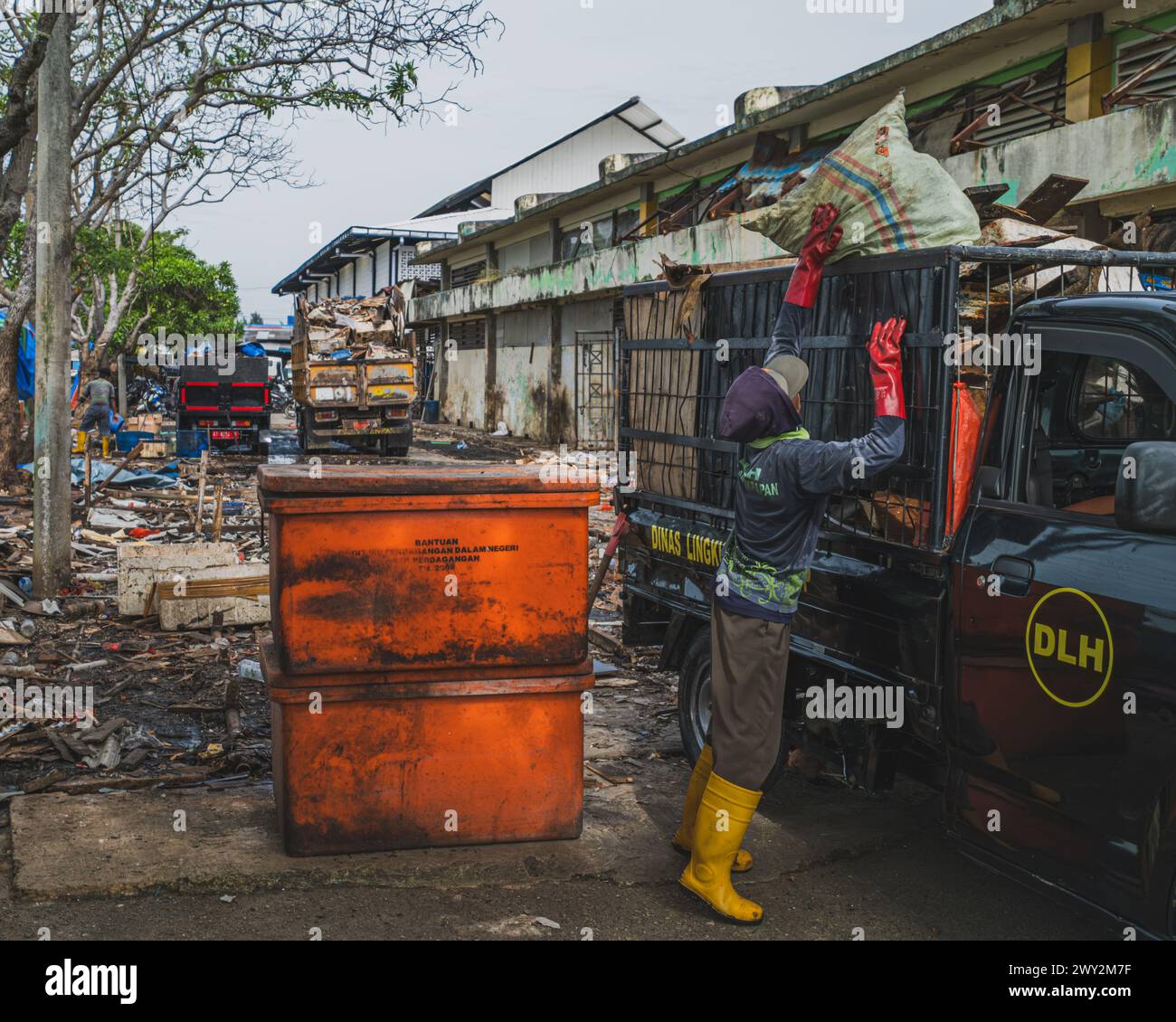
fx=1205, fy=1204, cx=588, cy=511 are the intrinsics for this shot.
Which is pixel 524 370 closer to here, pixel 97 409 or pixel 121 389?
pixel 121 389

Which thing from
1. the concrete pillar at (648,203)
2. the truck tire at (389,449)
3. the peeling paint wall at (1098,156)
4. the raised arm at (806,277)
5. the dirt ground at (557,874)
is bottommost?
the dirt ground at (557,874)

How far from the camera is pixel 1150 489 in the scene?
313 cm

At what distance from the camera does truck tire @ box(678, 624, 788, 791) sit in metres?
5.75

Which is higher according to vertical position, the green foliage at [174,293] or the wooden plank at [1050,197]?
the green foliage at [174,293]

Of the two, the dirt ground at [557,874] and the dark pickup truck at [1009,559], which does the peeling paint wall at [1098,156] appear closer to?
the dark pickup truck at [1009,559]

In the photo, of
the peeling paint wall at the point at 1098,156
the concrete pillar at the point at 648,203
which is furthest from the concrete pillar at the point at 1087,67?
the concrete pillar at the point at 648,203

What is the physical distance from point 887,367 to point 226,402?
22.3 metres

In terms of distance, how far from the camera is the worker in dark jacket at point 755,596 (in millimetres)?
4230

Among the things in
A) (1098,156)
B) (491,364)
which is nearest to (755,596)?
(1098,156)

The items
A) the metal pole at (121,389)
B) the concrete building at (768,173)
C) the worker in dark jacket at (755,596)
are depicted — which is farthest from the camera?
the metal pole at (121,389)

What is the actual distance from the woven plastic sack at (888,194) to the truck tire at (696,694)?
6.61 feet

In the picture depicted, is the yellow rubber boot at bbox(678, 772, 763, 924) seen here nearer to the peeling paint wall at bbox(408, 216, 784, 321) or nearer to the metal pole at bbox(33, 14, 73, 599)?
the metal pole at bbox(33, 14, 73, 599)

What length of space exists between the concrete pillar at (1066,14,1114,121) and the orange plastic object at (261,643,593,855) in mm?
11316

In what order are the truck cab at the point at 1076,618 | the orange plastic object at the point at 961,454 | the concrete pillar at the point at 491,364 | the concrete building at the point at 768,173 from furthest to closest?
the concrete pillar at the point at 491,364 → the concrete building at the point at 768,173 → the orange plastic object at the point at 961,454 → the truck cab at the point at 1076,618
